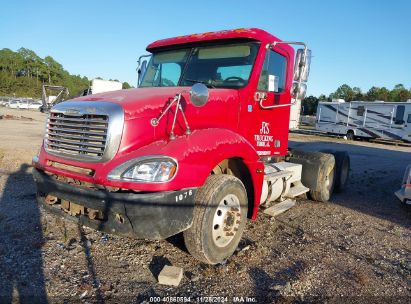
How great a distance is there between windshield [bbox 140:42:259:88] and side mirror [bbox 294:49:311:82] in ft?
2.01

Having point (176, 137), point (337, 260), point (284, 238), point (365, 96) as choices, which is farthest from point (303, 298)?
point (365, 96)

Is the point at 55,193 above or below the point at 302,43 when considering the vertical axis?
below

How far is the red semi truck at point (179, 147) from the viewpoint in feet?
11.0

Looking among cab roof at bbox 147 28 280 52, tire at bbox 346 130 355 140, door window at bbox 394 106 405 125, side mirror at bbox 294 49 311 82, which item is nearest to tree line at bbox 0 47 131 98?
tire at bbox 346 130 355 140

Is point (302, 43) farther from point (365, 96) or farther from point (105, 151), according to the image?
point (365, 96)

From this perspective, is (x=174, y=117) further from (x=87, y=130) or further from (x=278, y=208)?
(x=278, y=208)

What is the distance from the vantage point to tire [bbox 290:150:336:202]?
6895 mm

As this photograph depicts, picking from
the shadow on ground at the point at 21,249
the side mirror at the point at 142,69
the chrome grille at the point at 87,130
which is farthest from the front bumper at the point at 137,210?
the side mirror at the point at 142,69

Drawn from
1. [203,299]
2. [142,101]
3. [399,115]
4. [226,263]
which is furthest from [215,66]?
[399,115]

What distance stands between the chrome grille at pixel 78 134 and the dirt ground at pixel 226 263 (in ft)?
4.08

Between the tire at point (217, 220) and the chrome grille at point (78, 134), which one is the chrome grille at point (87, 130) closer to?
the chrome grille at point (78, 134)

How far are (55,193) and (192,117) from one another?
1.72 m

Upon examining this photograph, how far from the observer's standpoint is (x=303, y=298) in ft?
11.0

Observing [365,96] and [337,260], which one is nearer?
[337,260]
